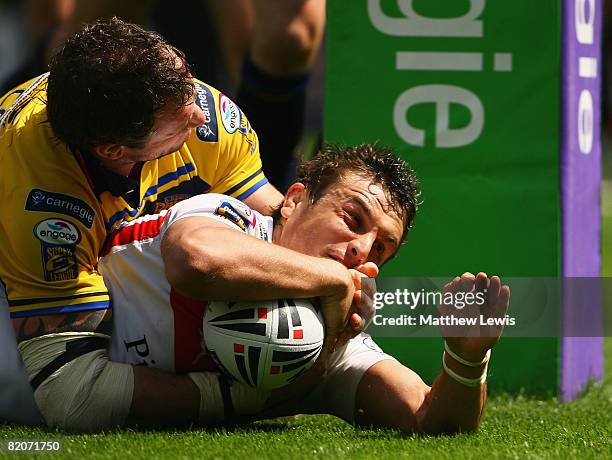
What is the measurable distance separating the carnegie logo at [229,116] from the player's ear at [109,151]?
1.61 ft

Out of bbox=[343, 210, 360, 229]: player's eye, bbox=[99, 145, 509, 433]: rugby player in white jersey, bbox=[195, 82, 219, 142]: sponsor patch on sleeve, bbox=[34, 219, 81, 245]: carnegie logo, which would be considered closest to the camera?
bbox=[99, 145, 509, 433]: rugby player in white jersey

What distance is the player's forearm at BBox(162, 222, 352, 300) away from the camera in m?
2.62

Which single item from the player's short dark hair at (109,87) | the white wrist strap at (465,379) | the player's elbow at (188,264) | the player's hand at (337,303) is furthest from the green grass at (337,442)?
the player's short dark hair at (109,87)

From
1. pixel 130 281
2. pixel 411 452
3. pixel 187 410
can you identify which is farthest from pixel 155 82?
pixel 411 452

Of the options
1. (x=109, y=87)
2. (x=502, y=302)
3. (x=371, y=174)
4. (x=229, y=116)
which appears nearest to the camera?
(x=502, y=302)

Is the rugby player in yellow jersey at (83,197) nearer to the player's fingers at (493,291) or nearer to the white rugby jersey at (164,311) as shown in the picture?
the white rugby jersey at (164,311)

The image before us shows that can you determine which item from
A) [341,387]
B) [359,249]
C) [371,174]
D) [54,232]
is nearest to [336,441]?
[341,387]

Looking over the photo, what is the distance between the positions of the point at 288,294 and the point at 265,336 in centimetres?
11

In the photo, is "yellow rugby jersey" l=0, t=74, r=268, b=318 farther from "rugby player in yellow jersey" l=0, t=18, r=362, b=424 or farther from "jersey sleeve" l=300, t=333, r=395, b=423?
"jersey sleeve" l=300, t=333, r=395, b=423

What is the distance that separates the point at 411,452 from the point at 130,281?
824 millimetres

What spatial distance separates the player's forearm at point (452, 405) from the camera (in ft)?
8.98

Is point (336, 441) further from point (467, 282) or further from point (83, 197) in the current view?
point (83, 197)

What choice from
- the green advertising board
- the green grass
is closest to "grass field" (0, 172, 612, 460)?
the green grass

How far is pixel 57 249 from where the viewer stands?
279 centimetres
